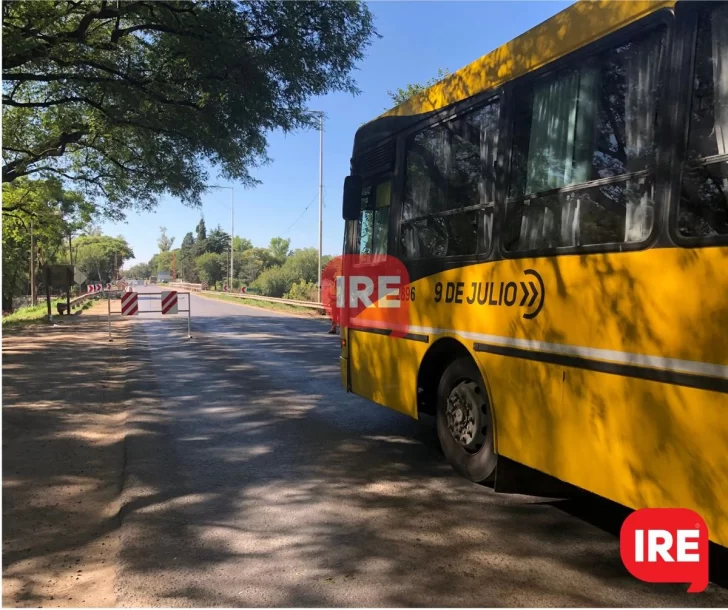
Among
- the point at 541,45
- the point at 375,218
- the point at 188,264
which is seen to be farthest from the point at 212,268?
the point at 541,45

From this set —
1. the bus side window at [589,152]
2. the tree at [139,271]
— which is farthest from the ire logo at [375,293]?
the tree at [139,271]

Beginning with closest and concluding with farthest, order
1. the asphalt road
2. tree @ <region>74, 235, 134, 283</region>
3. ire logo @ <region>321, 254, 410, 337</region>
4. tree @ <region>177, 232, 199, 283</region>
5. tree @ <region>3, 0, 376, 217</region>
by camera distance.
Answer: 1. the asphalt road
2. ire logo @ <region>321, 254, 410, 337</region>
3. tree @ <region>3, 0, 376, 217</region>
4. tree @ <region>74, 235, 134, 283</region>
5. tree @ <region>177, 232, 199, 283</region>

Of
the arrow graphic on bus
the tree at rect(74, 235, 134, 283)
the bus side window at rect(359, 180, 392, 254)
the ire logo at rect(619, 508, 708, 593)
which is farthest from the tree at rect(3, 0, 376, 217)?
the tree at rect(74, 235, 134, 283)

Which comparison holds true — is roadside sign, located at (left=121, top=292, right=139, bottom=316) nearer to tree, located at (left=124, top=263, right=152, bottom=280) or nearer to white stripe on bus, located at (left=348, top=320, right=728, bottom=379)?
white stripe on bus, located at (left=348, top=320, right=728, bottom=379)

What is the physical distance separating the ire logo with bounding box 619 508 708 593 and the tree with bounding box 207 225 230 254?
409 ft

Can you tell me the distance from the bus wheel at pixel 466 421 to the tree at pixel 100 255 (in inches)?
3895

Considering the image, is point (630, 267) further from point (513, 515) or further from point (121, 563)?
point (121, 563)

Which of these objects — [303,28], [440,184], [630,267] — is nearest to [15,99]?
[303,28]

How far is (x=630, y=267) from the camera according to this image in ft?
10.3

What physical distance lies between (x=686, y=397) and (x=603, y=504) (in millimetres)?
1978

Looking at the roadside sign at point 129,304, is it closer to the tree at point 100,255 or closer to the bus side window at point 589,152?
the bus side window at point 589,152

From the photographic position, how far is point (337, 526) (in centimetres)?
394

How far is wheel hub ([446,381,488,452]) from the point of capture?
4.60m

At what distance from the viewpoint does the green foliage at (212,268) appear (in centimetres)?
10400
